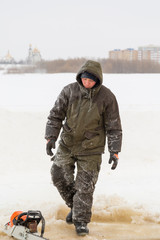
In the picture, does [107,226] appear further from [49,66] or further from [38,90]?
[49,66]

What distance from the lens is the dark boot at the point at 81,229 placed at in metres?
3.52

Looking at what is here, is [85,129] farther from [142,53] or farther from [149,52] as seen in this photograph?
[142,53]

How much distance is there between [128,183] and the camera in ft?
20.1

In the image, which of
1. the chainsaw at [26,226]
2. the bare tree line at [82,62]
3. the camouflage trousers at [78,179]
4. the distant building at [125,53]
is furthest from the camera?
the distant building at [125,53]

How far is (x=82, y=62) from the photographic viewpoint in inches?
867

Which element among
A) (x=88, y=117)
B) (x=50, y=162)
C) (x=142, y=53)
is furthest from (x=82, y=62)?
(x=142, y=53)

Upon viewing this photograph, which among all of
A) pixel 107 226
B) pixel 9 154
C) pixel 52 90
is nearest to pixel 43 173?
pixel 9 154

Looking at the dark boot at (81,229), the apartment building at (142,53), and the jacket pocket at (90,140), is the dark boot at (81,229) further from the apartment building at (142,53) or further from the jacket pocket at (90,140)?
the apartment building at (142,53)

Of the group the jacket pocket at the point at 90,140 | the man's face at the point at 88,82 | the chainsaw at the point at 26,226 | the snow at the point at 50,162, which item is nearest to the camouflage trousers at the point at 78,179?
the jacket pocket at the point at 90,140

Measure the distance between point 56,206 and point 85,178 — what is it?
89 cm

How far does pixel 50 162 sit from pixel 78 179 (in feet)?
14.5

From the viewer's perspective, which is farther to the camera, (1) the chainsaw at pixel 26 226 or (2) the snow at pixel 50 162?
(2) the snow at pixel 50 162

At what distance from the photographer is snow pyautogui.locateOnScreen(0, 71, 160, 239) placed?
173 inches

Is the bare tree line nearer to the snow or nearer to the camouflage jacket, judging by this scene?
the snow
